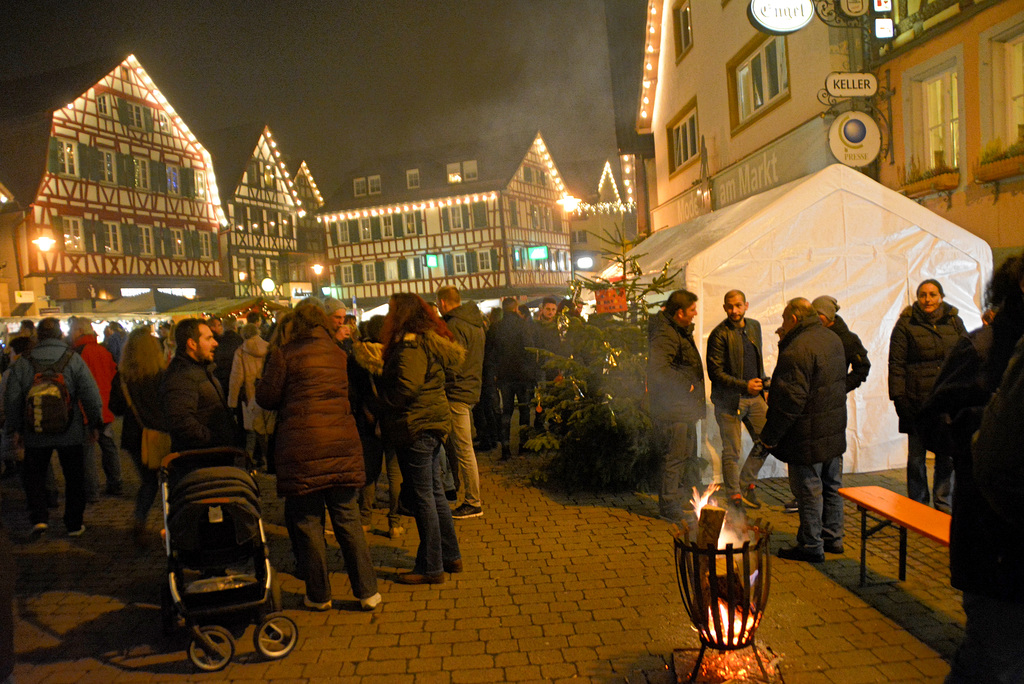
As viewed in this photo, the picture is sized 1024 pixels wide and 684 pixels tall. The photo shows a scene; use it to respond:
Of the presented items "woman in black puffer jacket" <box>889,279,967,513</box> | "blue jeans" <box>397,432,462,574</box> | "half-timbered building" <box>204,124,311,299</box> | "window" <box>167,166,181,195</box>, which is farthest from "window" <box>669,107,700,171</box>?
"half-timbered building" <box>204,124,311,299</box>

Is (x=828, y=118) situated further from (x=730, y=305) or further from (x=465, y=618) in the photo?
(x=465, y=618)

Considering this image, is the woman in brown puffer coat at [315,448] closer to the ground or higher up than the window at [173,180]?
closer to the ground

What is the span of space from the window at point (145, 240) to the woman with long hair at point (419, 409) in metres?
32.8

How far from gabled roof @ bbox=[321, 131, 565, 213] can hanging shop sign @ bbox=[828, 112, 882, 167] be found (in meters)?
38.1

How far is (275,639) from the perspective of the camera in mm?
4289

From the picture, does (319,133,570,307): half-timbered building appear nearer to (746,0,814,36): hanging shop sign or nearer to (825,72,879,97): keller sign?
(746,0,814,36): hanging shop sign

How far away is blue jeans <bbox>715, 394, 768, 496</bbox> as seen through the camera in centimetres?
676

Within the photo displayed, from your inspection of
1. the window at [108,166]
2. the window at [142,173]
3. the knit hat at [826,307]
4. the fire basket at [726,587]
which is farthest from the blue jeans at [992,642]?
the window at [142,173]

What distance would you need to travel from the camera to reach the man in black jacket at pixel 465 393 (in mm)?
6699

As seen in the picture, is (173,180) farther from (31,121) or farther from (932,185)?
(932,185)

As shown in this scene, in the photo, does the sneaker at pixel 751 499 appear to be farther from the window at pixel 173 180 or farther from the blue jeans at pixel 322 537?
the window at pixel 173 180

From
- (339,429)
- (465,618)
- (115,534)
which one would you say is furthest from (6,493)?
(465,618)

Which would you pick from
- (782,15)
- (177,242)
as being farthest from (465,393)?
(177,242)

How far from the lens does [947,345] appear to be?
6.16 metres
